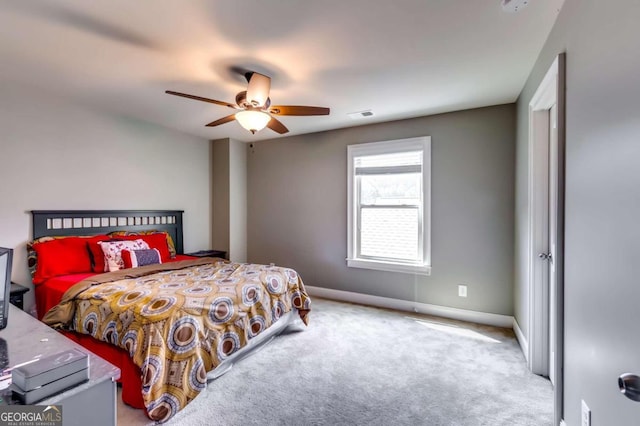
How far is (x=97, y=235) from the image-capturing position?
3.46m

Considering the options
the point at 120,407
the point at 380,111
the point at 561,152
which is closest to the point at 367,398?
the point at 120,407

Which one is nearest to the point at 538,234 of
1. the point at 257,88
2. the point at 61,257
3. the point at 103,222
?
the point at 257,88

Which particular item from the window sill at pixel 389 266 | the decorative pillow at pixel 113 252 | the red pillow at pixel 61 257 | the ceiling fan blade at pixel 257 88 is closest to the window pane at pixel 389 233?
the window sill at pixel 389 266

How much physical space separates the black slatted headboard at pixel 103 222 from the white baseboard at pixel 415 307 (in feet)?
7.36

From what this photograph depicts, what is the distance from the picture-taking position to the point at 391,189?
404 cm

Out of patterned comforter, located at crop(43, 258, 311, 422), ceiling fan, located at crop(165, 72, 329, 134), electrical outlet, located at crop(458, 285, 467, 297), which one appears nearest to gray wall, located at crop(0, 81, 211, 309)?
patterned comforter, located at crop(43, 258, 311, 422)

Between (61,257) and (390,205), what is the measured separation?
12.3ft

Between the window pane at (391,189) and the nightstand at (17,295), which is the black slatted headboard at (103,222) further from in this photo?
the window pane at (391,189)

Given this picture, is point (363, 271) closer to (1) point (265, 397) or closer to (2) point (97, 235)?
(1) point (265, 397)

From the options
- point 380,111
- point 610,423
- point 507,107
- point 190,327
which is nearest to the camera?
point 610,423

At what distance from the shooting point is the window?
3.78 m

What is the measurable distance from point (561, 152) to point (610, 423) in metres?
1.32

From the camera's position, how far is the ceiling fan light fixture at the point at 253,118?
2488 mm

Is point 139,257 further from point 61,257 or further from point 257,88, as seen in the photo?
point 257,88
